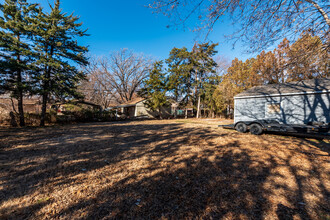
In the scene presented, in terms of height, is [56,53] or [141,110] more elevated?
[56,53]

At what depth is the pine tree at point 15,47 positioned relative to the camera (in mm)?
9539

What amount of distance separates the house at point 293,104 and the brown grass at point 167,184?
6.13 metres

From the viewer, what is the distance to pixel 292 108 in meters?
9.34

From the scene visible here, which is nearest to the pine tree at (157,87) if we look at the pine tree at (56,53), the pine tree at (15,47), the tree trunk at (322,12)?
the pine tree at (56,53)

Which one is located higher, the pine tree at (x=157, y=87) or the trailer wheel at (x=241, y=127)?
the pine tree at (x=157, y=87)

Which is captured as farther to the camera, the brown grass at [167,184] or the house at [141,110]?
the house at [141,110]

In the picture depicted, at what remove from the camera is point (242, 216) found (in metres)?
1.97

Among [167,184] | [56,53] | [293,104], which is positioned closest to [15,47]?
[56,53]

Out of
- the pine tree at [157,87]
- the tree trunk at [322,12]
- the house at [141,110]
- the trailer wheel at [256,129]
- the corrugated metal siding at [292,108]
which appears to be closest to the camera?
the tree trunk at [322,12]

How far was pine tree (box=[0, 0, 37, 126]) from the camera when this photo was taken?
954 centimetres

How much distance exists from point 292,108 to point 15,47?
20.4 m

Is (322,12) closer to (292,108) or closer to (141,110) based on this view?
(292,108)

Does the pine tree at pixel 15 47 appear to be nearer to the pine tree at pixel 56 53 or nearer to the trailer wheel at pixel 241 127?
the pine tree at pixel 56 53

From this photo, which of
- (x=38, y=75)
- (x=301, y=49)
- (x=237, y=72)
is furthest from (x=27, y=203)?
(x=237, y=72)
